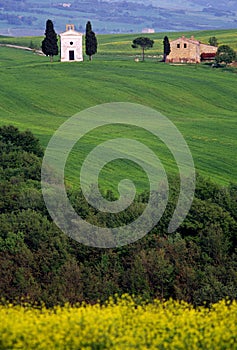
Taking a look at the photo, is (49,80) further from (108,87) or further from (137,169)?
(137,169)

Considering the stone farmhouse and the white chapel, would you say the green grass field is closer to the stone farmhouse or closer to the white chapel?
the white chapel

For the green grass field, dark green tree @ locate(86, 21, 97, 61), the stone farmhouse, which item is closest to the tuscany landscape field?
Answer: the green grass field

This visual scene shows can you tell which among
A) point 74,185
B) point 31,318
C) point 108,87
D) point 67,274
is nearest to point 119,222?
point 67,274

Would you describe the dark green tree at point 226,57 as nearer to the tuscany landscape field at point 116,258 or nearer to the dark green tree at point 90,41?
the dark green tree at point 90,41

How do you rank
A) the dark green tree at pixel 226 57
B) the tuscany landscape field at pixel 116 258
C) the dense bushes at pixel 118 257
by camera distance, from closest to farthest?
the tuscany landscape field at pixel 116 258 → the dense bushes at pixel 118 257 → the dark green tree at pixel 226 57

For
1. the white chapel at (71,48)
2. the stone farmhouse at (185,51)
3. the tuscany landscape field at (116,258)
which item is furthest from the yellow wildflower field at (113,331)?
the stone farmhouse at (185,51)

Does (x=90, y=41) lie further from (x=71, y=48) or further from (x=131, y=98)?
(x=131, y=98)

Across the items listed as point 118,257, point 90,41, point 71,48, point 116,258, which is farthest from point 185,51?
point 116,258
